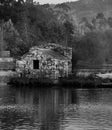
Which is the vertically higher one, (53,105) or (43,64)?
(43,64)

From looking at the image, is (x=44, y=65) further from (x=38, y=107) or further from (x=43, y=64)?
(x=38, y=107)

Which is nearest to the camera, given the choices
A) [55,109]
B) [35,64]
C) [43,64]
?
[55,109]

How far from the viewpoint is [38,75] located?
66.1m

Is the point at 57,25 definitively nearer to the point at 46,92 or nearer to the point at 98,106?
the point at 46,92

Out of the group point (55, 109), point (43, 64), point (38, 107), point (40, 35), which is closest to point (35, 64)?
point (43, 64)

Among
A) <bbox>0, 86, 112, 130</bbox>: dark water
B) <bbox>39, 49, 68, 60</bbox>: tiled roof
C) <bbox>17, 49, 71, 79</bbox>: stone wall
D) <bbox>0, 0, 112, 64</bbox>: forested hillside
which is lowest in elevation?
<bbox>0, 86, 112, 130</bbox>: dark water

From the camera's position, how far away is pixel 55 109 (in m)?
40.2

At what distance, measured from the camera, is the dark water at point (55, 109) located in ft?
106

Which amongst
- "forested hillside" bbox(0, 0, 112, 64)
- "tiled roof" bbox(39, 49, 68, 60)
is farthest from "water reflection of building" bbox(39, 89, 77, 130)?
"forested hillside" bbox(0, 0, 112, 64)

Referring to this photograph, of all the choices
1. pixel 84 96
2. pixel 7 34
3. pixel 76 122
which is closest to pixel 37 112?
pixel 76 122

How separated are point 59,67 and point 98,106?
25525 mm

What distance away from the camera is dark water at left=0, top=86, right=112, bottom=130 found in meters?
32.2

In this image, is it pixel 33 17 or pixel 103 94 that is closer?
pixel 103 94

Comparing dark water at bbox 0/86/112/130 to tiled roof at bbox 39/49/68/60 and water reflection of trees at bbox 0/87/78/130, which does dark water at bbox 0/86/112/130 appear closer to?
water reflection of trees at bbox 0/87/78/130
